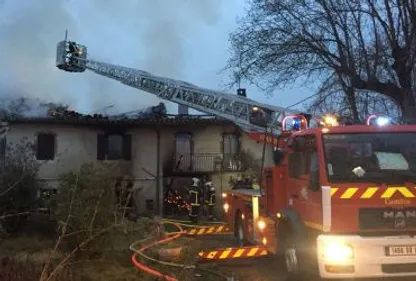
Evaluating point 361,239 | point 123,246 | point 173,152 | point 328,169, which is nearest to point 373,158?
point 328,169

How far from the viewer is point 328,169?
807 cm

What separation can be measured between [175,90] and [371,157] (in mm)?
23488

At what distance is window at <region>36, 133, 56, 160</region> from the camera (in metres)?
30.8

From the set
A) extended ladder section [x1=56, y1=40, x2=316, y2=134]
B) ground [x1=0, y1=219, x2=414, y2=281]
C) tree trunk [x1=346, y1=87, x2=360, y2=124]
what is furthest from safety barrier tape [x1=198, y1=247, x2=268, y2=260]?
extended ladder section [x1=56, y1=40, x2=316, y2=134]

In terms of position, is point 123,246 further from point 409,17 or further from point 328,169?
point 409,17

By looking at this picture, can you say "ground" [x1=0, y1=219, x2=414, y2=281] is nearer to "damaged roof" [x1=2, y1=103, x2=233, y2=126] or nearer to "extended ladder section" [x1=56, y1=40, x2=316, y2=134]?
"extended ladder section" [x1=56, y1=40, x2=316, y2=134]

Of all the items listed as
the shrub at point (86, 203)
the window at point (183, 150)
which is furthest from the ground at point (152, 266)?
the window at point (183, 150)

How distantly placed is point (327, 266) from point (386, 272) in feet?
2.63

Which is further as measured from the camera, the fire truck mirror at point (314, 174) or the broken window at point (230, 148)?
the broken window at point (230, 148)

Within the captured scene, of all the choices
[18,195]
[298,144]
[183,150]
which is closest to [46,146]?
[183,150]

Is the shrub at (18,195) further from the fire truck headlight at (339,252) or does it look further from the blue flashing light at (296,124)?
the fire truck headlight at (339,252)

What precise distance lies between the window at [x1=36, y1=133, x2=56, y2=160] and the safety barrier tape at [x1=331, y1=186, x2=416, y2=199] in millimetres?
25064

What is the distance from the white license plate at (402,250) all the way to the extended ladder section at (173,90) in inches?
399

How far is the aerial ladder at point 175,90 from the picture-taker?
81.8 ft
